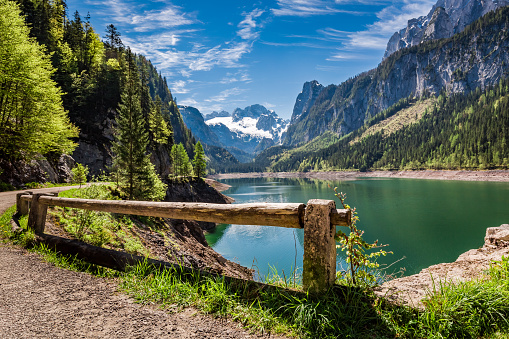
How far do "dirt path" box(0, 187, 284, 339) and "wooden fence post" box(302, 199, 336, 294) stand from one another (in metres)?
1.14

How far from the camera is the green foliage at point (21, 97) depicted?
17573 mm

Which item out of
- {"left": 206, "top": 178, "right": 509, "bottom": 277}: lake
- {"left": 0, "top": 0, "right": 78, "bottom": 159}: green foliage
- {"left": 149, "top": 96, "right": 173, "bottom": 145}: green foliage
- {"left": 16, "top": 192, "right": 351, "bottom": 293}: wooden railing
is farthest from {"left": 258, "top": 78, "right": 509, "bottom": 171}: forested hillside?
{"left": 0, "top": 0, "right": 78, "bottom": 159}: green foliage

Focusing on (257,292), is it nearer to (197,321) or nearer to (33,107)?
(197,321)

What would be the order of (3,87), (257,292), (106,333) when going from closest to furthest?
(106,333), (257,292), (3,87)

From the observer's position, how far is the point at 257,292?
12.7 feet

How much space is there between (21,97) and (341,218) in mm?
25711

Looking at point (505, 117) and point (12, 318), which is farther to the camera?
point (505, 117)

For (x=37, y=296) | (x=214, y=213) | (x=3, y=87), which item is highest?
(x=3, y=87)

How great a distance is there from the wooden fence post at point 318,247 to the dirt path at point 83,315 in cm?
114

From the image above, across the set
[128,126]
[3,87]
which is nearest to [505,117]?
[128,126]

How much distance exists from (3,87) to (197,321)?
2466 cm

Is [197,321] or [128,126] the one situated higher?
[128,126]

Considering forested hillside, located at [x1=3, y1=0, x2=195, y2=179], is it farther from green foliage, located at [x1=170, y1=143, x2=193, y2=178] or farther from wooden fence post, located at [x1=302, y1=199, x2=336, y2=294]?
wooden fence post, located at [x1=302, y1=199, x2=336, y2=294]

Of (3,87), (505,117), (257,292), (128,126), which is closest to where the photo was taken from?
(257,292)
